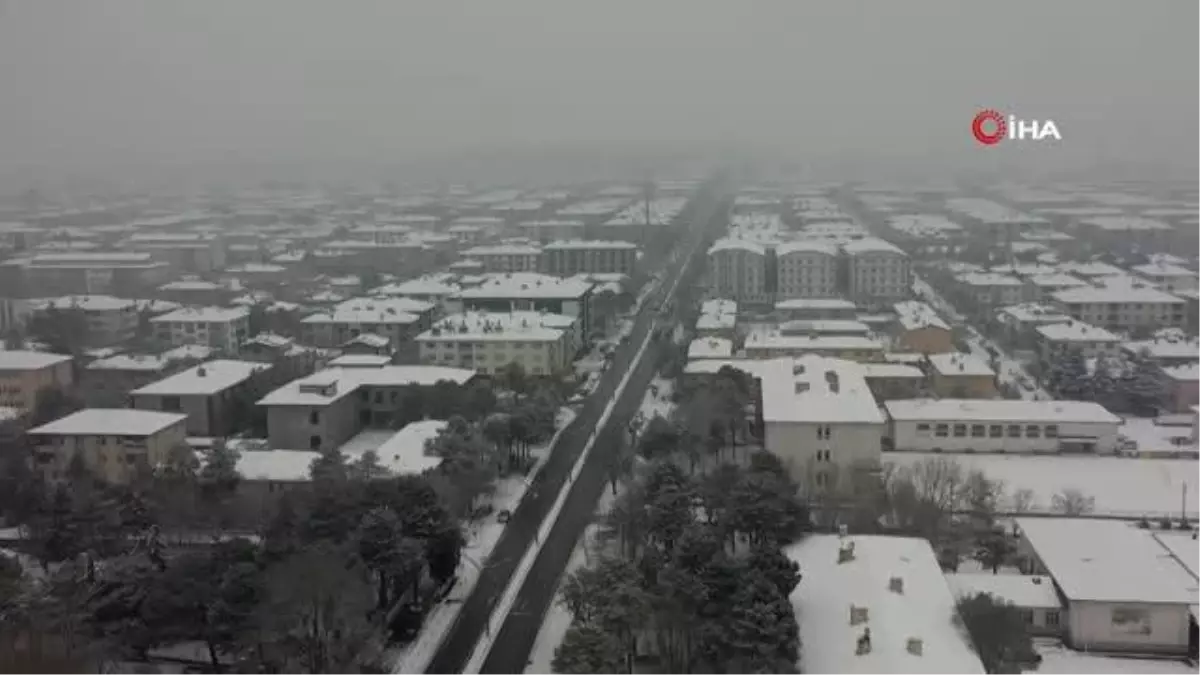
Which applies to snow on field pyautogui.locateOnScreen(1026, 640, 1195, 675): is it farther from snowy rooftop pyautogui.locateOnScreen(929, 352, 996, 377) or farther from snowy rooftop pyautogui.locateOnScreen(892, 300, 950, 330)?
snowy rooftop pyautogui.locateOnScreen(892, 300, 950, 330)

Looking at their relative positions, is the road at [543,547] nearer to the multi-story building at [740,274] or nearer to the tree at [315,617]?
the tree at [315,617]

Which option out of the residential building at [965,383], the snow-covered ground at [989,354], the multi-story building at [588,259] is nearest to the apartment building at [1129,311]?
the snow-covered ground at [989,354]

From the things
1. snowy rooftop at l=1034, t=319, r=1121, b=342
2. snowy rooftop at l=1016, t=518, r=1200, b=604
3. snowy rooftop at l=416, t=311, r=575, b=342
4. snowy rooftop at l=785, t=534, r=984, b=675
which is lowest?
snowy rooftop at l=1016, t=518, r=1200, b=604

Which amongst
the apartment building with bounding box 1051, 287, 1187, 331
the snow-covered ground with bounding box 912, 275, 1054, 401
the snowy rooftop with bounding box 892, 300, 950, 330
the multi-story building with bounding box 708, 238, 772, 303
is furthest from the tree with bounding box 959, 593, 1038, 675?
the multi-story building with bounding box 708, 238, 772, 303

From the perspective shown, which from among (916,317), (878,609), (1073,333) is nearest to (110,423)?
(878,609)

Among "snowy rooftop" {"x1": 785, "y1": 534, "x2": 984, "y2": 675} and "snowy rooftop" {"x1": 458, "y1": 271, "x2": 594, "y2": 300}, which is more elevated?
"snowy rooftop" {"x1": 458, "y1": 271, "x2": 594, "y2": 300}

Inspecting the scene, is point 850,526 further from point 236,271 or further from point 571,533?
point 236,271
